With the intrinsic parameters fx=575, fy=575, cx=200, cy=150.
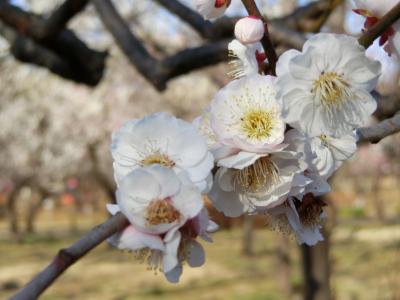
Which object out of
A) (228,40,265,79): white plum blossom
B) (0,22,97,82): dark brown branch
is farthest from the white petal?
(0,22,97,82): dark brown branch

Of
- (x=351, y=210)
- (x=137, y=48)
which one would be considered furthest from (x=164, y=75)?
(x=351, y=210)

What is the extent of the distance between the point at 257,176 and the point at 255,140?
58mm

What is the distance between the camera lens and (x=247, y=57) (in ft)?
2.59

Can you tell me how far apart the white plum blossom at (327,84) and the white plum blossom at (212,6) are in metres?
0.18

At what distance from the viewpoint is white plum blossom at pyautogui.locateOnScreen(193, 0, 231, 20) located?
2.80ft

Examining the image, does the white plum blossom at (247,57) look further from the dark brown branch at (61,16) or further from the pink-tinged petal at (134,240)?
the dark brown branch at (61,16)

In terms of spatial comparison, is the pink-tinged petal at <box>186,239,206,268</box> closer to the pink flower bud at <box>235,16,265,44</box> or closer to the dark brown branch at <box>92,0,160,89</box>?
the pink flower bud at <box>235,16,265,44</box>

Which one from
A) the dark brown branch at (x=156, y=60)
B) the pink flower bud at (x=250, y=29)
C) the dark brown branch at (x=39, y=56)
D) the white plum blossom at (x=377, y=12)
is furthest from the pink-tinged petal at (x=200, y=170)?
the dark brown branch at (x=39, y=56)

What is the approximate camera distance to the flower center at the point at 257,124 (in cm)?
74

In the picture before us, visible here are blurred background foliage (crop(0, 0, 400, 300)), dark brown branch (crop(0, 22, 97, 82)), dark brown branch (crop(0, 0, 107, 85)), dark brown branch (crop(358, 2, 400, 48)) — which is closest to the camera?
dark brown branch (crop(358, 2, 400, 48))

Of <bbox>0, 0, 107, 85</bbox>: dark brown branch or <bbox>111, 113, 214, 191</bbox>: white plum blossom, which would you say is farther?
<bbox>0, 0, 107, 85</bbox>: dark brown branch

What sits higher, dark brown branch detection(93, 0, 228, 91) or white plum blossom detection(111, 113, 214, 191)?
white plum blossom detection(111, 113, 214, 191)

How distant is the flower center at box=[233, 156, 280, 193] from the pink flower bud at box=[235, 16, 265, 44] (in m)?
0.16

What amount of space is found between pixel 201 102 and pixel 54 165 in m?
6.22
